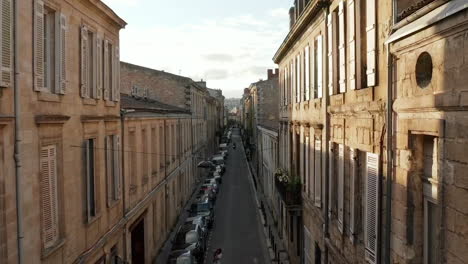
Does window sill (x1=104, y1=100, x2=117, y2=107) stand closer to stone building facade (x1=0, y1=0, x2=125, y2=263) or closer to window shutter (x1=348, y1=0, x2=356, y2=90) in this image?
stone building facade (x1=0, y1=0, x2=125, y2=263)

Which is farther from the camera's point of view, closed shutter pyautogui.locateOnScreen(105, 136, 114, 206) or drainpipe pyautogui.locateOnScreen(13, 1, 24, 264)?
closed shutter pyautogui.locateOnScreen(105, 136, 114, 206)

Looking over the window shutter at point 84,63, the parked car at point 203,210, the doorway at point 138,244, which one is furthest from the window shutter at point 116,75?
the parked car at point 203,210

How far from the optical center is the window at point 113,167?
16062 mm

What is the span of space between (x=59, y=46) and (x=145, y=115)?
9.99 m

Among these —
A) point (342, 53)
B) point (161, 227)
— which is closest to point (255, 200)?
point (161, 227)

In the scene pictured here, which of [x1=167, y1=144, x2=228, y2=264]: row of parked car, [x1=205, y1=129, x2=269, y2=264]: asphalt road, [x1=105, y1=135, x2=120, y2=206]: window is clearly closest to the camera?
[x1=105, y1=135, x2=120, y2=206]: window

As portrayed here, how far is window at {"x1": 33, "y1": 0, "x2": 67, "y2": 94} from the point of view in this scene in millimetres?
10555

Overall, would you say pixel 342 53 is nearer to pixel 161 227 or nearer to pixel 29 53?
pixel 29 53

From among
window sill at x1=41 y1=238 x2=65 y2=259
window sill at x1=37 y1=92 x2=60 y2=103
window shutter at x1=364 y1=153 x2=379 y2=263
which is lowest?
window sill at x1=41 y1=238 x2=65 y2=259

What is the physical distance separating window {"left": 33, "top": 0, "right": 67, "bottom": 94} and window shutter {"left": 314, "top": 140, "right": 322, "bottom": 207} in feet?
25.2

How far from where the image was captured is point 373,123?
9250 millimetres

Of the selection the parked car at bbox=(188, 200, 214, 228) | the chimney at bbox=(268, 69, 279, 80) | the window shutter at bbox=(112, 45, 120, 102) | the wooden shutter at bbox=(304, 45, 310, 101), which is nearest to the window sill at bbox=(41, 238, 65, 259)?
the window shutter at bbox=(112, 45, 120, 102)

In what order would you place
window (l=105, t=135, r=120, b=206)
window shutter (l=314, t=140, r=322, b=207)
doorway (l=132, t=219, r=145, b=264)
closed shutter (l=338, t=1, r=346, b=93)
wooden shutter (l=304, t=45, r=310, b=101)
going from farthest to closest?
1. doorway (l=132, t=219, r=145, b=264)
2. wooden shutter (l=304, t=45, r=310, b=101)
3. window (l=105, t=135, r=120, b=206)
4. window shutter (l=314, t=140, r=322, b=207)
5. closed shutter (l=338, t=1, r=346, b=93)

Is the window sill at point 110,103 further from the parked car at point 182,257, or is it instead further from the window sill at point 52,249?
the parked car at point 182,257
